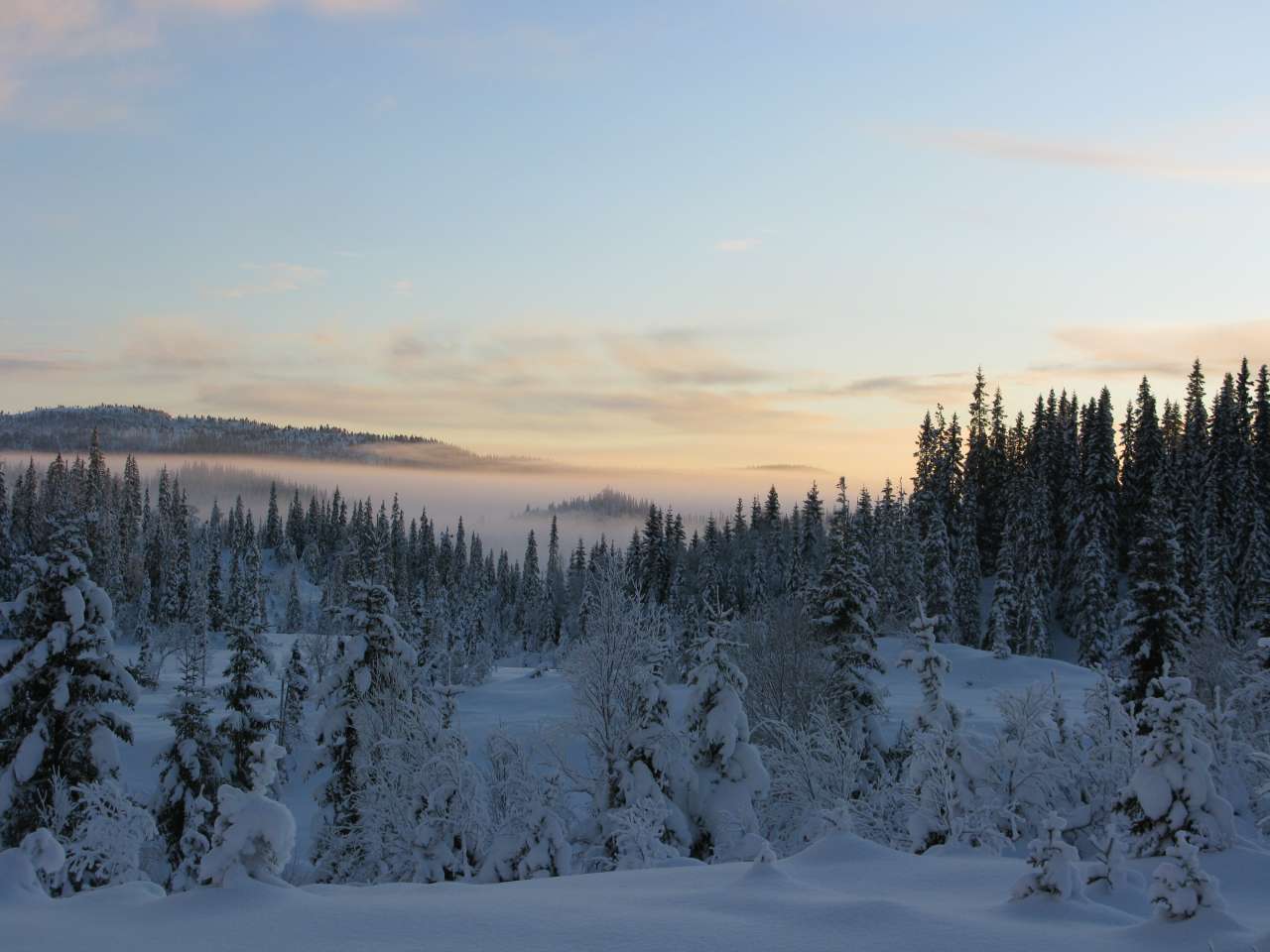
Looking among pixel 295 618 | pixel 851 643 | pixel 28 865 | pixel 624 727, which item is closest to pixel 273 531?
pixel 295 618

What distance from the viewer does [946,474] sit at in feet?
232

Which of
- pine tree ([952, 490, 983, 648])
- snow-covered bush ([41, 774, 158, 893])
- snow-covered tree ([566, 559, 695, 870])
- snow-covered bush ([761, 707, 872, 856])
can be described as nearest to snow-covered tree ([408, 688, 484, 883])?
snow-covered tree ([566, 559, 695, 870])

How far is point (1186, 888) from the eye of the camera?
7211mm

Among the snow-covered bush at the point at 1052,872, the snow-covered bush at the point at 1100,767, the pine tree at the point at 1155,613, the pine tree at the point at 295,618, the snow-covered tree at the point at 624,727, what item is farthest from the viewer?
the pine tree at the point at 295,618

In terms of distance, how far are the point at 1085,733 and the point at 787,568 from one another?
7723 cm

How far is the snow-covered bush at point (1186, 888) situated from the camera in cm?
721

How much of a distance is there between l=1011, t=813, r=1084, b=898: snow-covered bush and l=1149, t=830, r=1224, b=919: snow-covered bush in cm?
92

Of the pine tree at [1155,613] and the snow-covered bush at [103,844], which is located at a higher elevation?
the pine tree at [1155,613]

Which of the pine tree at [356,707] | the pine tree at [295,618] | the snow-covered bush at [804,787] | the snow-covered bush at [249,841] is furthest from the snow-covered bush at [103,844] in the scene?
the pine tree at [295,618]

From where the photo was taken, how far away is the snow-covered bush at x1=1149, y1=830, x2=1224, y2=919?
23.7 feet

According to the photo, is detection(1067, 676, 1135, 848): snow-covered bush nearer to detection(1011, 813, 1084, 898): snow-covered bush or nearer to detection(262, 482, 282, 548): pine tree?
detection(1011, 813, 1084, 898): snow-covered bush

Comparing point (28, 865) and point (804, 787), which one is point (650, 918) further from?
point (804, 787)

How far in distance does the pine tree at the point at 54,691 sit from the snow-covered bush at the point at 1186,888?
21661 millimetres

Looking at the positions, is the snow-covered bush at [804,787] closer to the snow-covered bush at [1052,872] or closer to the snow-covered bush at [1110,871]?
the snow-covered bush at [1110,871]
